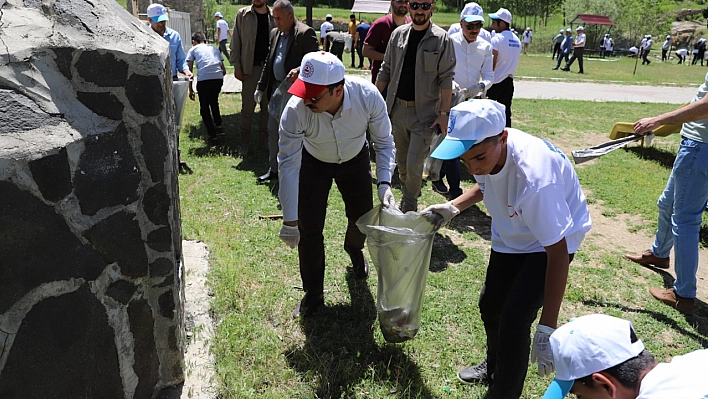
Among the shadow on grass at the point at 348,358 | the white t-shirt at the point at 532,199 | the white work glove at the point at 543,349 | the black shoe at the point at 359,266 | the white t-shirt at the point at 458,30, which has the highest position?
the white t-shirt at the point at 458,30

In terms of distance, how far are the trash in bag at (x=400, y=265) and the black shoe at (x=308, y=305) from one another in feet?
2.01

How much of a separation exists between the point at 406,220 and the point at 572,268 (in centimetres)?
219

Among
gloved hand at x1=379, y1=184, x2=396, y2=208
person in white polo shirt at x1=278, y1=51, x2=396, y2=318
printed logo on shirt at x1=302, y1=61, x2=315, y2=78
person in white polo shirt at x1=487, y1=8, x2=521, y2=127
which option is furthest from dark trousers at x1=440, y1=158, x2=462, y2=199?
printed logo on shirt at x1=302, y1=61, x2=315, y2=78

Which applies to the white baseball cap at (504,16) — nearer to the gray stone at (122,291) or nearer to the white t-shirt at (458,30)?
the white t-shirt at (458,30)

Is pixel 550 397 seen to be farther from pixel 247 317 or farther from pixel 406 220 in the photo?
pixel 247 317

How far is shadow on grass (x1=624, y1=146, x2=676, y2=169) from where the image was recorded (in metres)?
8.01

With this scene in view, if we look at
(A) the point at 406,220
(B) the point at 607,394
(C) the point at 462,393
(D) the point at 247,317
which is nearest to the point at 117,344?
(D) the point at 247,317

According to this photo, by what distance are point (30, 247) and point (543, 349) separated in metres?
2.13

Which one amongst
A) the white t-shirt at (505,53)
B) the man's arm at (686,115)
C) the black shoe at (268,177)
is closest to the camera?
the man's arm at (686,115)

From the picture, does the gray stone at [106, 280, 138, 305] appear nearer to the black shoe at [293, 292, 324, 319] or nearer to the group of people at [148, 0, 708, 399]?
the group of people at [148, 0, 708, 399]

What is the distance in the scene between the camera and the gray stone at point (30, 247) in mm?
2178

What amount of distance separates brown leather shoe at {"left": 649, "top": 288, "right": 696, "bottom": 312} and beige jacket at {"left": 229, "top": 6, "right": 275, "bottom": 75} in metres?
4.92

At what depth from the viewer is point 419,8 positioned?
15.0 feet

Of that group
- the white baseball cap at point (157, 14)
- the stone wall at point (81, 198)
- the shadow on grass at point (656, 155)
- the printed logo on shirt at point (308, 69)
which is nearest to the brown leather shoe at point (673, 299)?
the printed logo on shirt at point (308, 69)
